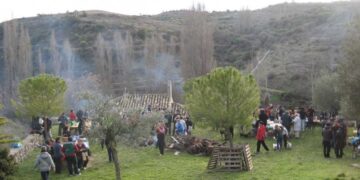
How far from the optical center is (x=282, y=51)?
238ft

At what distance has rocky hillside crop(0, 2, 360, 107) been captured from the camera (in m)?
60.8

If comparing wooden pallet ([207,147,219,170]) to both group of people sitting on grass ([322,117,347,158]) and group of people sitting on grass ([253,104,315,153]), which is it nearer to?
group of people sitting on grass ([253,104,315,153])

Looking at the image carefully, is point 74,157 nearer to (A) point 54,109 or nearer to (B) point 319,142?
(A) point 54,109

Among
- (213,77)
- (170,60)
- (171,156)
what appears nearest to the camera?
(213,77)

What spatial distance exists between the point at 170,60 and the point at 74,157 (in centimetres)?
4828

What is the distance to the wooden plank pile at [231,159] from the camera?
21594mm

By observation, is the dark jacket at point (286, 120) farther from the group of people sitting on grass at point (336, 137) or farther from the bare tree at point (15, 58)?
the bare tree at point (15, 58)

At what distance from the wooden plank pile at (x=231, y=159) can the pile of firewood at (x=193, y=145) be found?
346 cm

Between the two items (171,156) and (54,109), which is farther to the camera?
(54,109)

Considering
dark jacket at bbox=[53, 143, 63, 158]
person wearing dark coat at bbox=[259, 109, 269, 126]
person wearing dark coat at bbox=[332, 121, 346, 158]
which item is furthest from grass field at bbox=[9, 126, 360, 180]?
person wearing dark coat at bbox=[259, 109, 269, 126]

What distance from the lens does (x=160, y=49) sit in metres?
72.6

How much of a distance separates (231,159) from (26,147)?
12.0m

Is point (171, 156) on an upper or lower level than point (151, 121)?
lower

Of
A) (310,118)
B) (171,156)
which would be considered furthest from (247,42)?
(171,156)
